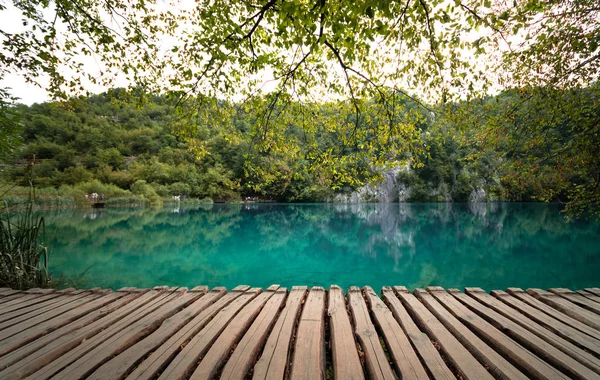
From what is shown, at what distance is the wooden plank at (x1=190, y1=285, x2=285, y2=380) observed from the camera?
1.58 meters

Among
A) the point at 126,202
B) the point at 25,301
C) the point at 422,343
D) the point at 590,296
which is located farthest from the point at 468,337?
the point at 126,202

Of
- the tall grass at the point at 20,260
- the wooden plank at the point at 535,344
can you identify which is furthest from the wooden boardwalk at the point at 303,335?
the tall grass at the point at 20,260

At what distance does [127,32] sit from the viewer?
5.30 meters

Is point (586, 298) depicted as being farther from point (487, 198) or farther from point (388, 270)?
point (487, 198)

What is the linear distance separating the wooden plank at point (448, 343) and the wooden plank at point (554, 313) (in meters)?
1.11

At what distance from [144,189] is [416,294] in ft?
128

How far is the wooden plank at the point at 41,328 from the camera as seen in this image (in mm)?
1957

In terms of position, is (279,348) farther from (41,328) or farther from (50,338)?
(41,328)

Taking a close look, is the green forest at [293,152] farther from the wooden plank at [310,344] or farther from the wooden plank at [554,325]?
the wooden plank at [554,325]

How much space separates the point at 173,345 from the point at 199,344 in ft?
0.61

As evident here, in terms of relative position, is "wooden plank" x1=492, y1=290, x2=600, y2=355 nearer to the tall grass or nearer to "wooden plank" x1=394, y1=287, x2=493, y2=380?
"wooden plank" x1=394, y1=287, x2=493, y2=380

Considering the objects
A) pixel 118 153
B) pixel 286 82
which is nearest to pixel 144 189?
pixel 118 153

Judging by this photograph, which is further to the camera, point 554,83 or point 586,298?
point 554,83

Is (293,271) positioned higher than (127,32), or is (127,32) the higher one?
(127,32)
